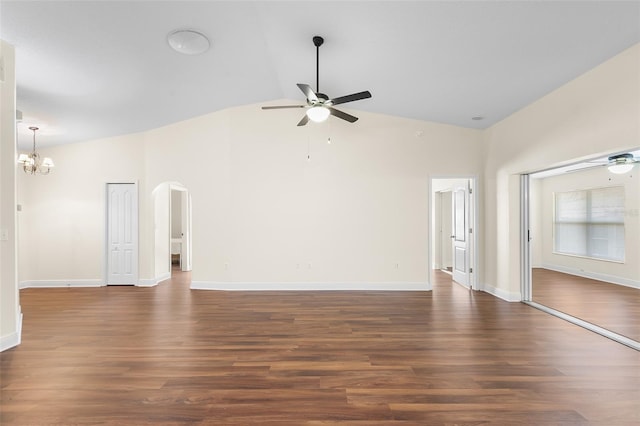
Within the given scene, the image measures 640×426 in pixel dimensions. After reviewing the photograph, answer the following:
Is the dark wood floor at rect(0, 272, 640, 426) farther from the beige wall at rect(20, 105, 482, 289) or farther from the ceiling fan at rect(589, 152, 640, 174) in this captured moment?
the ceiling fan at rect(589, 152, 640, 174)

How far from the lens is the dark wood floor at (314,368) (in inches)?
85.0

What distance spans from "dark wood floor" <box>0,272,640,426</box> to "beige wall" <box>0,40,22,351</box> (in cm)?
31

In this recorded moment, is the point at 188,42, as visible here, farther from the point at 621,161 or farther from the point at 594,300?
the point at 594,300

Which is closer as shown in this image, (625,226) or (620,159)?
(620,159)

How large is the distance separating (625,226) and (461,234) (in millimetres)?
3317

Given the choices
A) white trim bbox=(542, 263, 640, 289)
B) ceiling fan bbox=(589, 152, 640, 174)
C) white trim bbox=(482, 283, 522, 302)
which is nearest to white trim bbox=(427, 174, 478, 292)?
white trim bbox=(482, 283, 522, 302)

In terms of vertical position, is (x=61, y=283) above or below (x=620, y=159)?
below

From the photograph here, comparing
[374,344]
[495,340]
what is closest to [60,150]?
[374,344]

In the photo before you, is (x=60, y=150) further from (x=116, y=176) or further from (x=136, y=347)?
(x=136, y=347)

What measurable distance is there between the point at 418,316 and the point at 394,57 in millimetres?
3466

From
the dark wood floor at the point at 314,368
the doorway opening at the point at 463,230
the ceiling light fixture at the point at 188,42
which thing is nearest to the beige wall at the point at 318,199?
the doorway opening at the point at 463,230

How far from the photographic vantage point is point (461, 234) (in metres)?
6.50

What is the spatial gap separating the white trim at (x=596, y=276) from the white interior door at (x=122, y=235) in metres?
10.0

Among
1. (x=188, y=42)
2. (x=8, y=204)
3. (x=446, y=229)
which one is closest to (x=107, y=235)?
(x=8, y=204)
